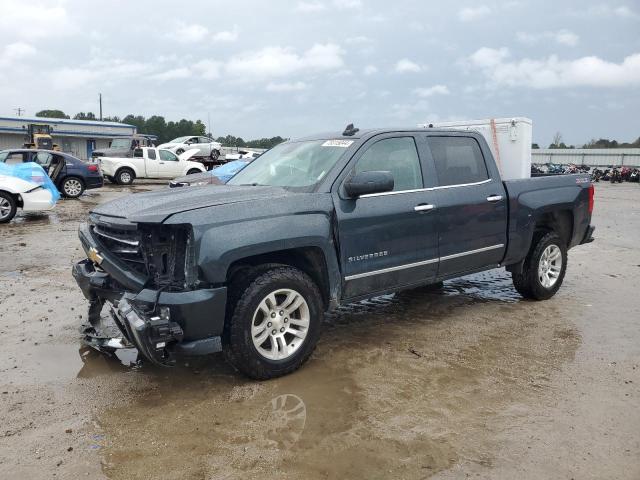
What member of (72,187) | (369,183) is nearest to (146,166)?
(72,187)

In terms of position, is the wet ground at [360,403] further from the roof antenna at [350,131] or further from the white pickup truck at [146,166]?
the white pickup truck at [146,166]

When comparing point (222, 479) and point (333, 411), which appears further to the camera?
point (333, 411)

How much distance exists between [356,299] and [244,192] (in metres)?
1.28

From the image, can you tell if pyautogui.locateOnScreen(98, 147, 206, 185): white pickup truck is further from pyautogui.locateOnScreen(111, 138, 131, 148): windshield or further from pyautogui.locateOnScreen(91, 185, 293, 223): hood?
pyautogui.locateOnScreen(91, 185, 293, 223): hood

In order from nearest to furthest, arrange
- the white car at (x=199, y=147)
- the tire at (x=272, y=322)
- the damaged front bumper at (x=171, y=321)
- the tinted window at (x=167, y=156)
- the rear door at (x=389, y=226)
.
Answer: the damaged front bumper at (x=171, y=321) → the tire at (x=272, y=322) → the rear door at (x=389, y=226) → the tinted window at (x=167, y=156) → the white car at (x=199, y=147)

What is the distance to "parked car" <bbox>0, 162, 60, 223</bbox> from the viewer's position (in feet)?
38.2

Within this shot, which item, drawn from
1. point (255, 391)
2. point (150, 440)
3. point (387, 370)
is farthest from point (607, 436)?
point (150, 440)

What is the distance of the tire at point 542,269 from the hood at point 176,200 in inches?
127

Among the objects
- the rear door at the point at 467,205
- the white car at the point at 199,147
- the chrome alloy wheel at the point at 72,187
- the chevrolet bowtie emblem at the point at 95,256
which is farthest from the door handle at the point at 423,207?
the white car at the point at 199,147

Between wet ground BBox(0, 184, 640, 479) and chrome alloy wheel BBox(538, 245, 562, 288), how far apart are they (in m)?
0.39

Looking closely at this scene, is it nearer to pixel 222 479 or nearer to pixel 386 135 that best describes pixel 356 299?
pixel 386 135

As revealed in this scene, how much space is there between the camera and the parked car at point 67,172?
17125 mm

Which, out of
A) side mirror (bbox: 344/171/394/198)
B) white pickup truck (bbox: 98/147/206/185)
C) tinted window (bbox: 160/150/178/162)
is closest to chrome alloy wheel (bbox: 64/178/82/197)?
white pickup truck (bbox: 98/147/206/185)

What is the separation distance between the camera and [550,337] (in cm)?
516
